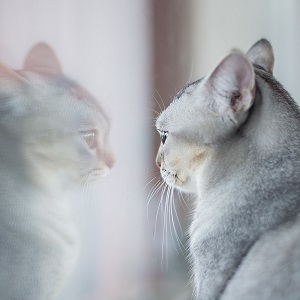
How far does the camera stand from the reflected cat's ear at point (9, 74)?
3.61ft

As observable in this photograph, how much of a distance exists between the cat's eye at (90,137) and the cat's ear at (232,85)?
0.91 ft

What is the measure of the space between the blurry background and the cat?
0.51 feet

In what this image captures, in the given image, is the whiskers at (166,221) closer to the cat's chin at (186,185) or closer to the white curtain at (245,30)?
the cat's chin at (186,185)

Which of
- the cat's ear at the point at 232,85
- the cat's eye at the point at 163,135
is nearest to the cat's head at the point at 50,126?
the cat's eye at the point at 163,135

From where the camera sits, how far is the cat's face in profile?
1.03 m

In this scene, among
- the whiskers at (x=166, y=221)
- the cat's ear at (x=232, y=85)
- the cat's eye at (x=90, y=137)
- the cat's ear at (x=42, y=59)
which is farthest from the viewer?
the whiskers at (x=166, y=221)

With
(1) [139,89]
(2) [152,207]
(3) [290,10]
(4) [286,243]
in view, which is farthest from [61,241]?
(3) [290,10]

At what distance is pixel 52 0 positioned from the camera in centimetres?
116

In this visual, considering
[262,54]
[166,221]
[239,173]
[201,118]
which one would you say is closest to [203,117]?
[201,118]

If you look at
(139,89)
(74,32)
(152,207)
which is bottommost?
(152,207)

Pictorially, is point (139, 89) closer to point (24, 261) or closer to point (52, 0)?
point (52, 0)

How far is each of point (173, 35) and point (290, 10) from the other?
43cm

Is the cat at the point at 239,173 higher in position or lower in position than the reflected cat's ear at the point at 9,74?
lower

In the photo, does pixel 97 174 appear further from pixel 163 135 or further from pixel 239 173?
pixel 239 173
